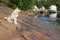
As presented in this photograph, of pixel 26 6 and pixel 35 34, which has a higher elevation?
pixel 35 34

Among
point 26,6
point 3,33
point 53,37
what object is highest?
point 3,33

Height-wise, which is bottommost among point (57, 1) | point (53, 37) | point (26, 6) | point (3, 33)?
point (57, 1)

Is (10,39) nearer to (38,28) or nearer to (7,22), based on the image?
(7,22)

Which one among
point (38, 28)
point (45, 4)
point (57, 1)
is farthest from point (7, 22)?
point (57, 1)

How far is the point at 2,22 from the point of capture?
27.1 ft

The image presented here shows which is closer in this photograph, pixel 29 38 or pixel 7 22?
pixel 29 38

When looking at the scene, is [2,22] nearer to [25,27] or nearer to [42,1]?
[25,27]

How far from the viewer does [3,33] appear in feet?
24.4

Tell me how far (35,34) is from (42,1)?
40300mm

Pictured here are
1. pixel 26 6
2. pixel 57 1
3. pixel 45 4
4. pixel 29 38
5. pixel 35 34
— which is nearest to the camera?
pixel 29 38

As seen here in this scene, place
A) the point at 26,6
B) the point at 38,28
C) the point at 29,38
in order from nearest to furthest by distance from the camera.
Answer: the point at 29,38, the point at 38,28, the point at 26,6

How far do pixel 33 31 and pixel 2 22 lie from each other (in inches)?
44.9

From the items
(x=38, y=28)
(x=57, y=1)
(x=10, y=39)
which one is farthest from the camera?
(x=57, y=1)

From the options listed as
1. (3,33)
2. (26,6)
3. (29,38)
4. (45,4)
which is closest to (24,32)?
(29,38)
